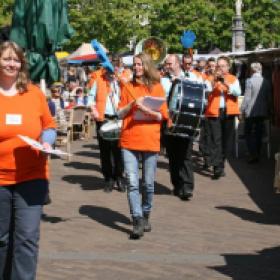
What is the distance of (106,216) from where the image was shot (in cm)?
876

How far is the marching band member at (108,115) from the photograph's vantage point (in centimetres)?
1074

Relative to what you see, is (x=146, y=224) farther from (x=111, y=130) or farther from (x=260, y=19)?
(x=260, y=19)

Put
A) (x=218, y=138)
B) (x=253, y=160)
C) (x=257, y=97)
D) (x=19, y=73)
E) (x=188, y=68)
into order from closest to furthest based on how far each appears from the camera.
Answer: (x=19, y=73) < (x=188, y=68) < (x=218, y=138) < (x=257, y=97) < (x=253, y=160)

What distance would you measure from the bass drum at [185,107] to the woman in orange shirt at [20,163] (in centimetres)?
453

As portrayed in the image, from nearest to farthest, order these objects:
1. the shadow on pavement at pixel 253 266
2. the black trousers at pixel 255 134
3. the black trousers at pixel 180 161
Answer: the shadow on pavement at pixel 253 266, the black trousers at pixel 180 161, the black trousers at pixel 255 134

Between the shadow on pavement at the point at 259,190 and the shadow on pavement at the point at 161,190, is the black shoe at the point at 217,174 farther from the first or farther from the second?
the shadow on pavement at the point at 161,190

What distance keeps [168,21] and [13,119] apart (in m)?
44.2

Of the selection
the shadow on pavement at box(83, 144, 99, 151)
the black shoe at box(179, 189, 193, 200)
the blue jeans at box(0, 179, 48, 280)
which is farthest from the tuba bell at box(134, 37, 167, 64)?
the blue jeans at box(0, 179, 48, 280)

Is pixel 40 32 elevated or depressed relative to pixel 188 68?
elevated

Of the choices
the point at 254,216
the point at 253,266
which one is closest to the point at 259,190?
the point at 254,216

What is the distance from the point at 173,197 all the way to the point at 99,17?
114 feet

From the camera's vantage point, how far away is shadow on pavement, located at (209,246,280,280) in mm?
6215

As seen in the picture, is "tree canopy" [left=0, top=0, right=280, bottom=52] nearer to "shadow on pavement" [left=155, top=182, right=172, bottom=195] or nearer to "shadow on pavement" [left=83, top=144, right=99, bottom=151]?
"shadow on pavement" [left=83, top=144, right=99, bottom=151]

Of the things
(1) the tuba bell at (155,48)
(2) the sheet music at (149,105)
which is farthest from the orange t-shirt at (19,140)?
(1) the tuba bell at (155,48)
